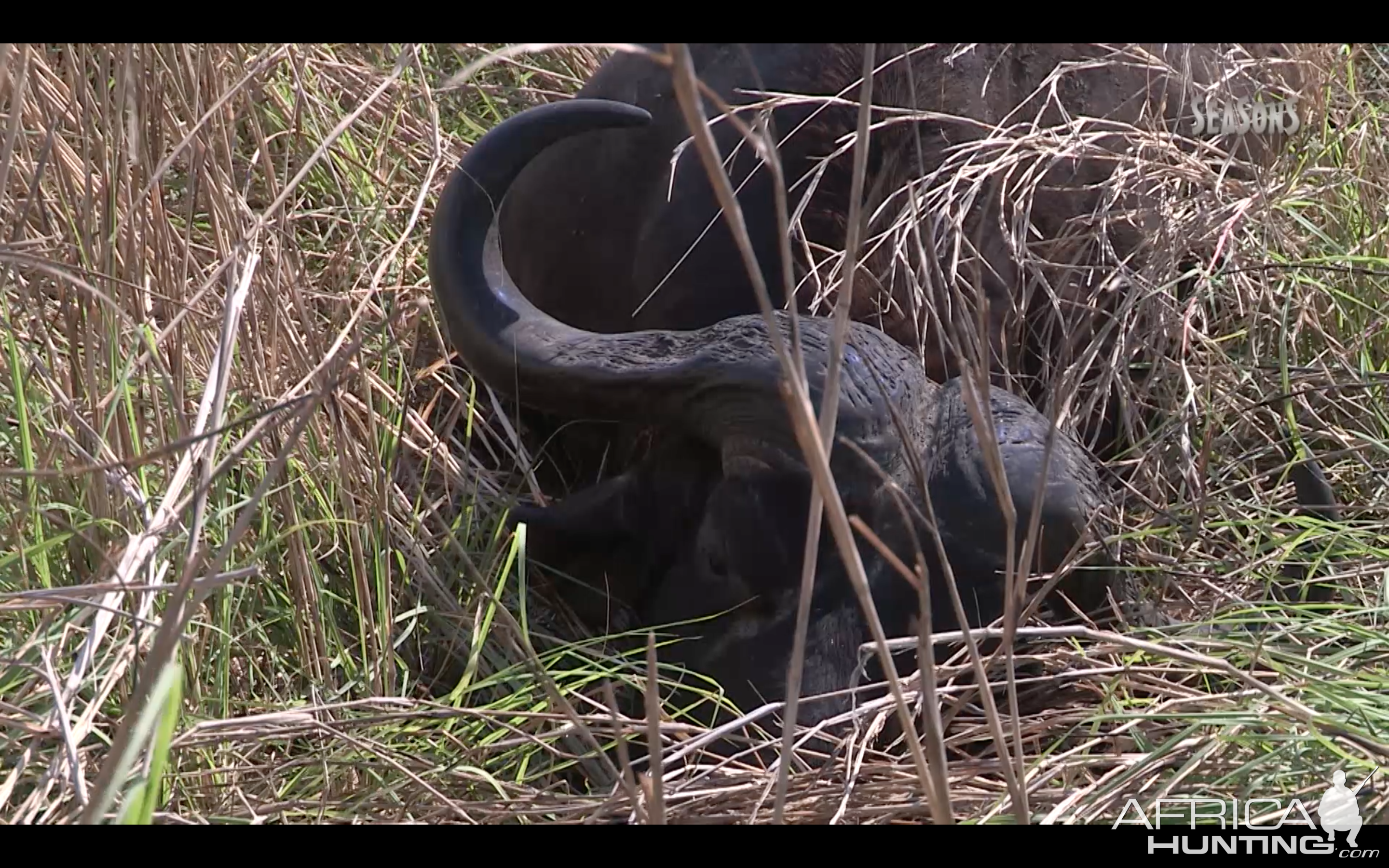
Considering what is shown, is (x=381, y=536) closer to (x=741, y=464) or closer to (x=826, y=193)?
(x=741, y=464)

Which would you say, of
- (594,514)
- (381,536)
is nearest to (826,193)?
(594,514)

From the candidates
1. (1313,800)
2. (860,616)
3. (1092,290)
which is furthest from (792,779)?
(1092,290)

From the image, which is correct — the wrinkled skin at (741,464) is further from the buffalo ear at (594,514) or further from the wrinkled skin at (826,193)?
the wrinkled skin at (826,193)

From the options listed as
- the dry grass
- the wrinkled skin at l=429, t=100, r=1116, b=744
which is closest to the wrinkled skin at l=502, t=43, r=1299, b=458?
the dry grass

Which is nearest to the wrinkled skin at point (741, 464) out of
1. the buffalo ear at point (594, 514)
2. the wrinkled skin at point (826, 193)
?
the buffalo ear at point (594, 514)

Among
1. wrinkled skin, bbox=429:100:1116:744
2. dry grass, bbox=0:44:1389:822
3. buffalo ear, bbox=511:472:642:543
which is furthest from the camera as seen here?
buffalo ear, bbox=511:472:642:543

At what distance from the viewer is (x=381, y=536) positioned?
2078 mm

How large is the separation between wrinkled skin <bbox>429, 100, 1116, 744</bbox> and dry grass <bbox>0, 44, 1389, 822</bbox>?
92 millimetres

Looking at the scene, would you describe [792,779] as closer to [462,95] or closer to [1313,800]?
[1313,800]

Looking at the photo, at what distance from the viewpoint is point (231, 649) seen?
1.88 metres

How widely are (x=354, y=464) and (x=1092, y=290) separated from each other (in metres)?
1.18

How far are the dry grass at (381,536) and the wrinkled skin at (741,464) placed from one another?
0.30 feet

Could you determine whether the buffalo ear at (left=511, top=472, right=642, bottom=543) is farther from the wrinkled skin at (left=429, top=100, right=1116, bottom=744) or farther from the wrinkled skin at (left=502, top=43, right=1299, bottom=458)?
the wrinkled skin at (left=502, top=43, right=1299, bottom=458)

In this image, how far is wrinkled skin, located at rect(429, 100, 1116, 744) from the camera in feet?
6.11
